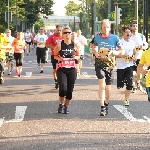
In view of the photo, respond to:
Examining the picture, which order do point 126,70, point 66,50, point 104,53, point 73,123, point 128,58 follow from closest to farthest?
point 73,123
point 104,53
point 66,50
point 128,58
point 126,70

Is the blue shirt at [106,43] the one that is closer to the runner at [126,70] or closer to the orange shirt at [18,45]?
the runner at [126,70]

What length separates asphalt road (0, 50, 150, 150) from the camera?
27.8 ft

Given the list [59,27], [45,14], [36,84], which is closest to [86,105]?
[59,27]

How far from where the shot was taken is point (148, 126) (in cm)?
1013

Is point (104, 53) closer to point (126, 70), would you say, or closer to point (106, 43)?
point (106, 43)

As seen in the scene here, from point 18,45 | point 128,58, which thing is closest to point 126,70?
point 128,58

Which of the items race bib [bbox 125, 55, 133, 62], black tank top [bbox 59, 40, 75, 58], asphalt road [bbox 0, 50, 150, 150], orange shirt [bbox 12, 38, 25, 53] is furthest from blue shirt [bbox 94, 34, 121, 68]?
orange shirt [bbox 12, 38, 25, 53]

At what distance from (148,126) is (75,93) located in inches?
244

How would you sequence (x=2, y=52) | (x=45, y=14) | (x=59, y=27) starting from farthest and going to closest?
1. (x=45, y=14)
2. (x=2, y=52)
3. (x=59, y=27)

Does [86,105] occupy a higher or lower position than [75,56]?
lower

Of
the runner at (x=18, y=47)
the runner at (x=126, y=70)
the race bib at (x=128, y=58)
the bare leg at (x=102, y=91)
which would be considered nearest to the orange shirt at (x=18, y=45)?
the runner at (x=18, y=47)

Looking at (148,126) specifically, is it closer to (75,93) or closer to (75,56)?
(75,56)

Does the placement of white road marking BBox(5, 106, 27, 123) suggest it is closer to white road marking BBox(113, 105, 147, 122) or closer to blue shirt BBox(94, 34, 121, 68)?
blue shirt BBox(94, 34, 121, 68)

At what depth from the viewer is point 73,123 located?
10539 millimetres
